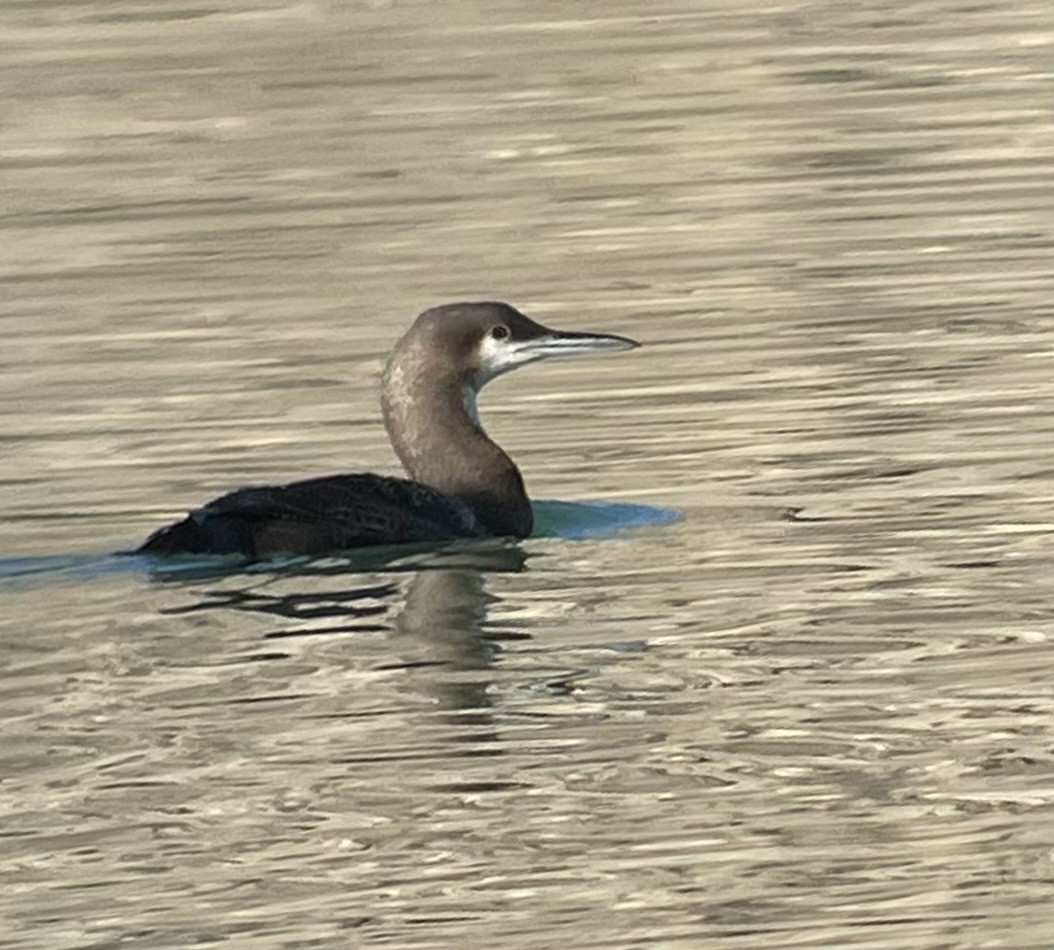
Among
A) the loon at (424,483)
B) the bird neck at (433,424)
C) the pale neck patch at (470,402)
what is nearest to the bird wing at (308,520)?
the loon at (424,483)

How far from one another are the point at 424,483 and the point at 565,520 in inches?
22.7

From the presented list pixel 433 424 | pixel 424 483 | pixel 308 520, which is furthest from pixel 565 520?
pixel 308 520

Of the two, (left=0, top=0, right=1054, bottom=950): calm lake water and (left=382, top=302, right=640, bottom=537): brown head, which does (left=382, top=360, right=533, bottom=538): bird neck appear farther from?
(left=0, top=0, right=1054, bottom=950): calm lake water

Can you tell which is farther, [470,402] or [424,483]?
[470,402]

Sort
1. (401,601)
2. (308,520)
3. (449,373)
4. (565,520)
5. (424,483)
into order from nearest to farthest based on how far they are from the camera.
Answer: (401,601) < (308,520) < (565,520) < (424,483) < (449,373)

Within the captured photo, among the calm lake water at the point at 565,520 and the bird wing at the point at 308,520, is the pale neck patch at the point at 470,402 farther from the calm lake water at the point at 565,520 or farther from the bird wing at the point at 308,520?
the bird wing at the point at 308,520

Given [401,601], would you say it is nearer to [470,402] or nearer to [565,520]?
[565,520]

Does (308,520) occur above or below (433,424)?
below

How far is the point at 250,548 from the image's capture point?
1220 centimetres

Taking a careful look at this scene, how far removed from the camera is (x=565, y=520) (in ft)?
42.5

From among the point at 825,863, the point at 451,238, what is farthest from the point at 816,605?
the point at 451,238

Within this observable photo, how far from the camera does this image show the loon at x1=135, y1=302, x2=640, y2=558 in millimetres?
12133

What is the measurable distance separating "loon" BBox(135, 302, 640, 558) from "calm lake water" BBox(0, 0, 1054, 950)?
0.39 feet

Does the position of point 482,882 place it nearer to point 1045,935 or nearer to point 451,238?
point 1045,935
